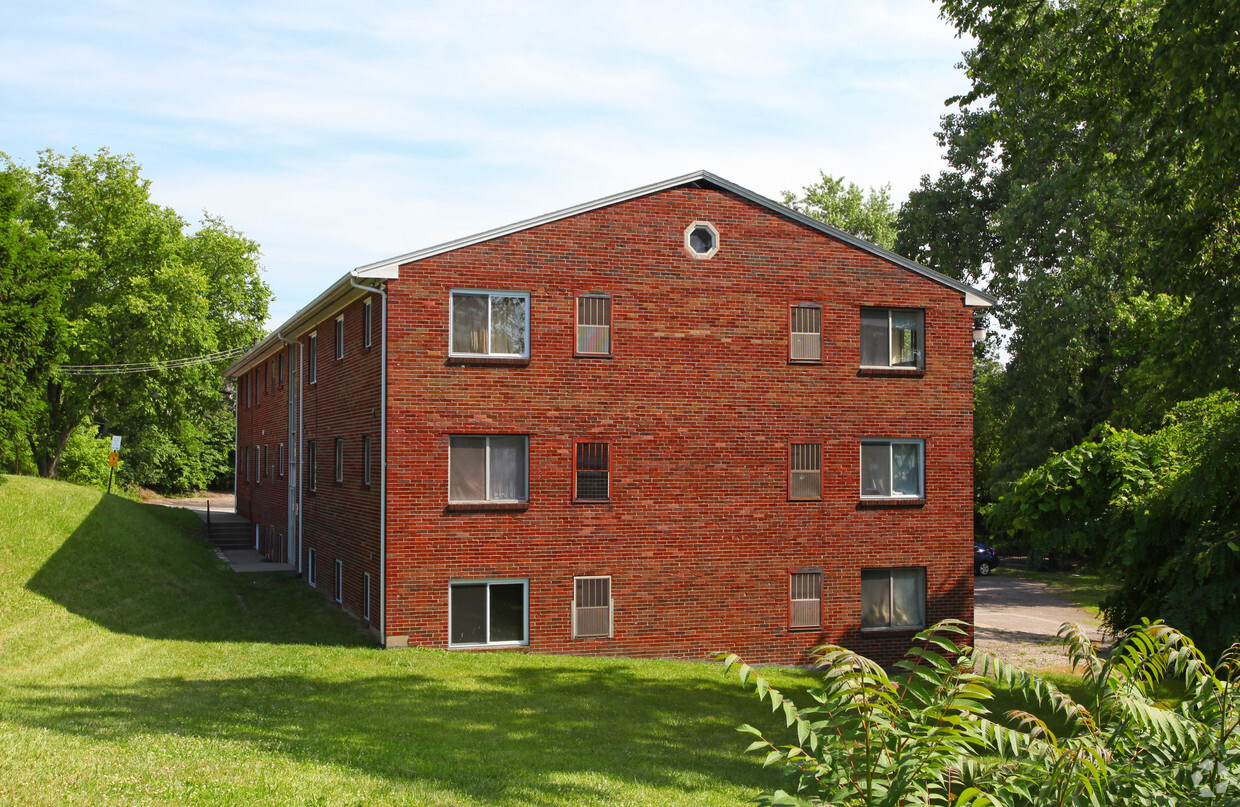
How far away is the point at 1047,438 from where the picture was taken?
4012 cm

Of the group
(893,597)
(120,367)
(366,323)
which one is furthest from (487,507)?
(120,367)

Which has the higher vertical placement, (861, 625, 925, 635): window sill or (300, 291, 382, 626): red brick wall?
(300, 291, 382, 626): red brick wall

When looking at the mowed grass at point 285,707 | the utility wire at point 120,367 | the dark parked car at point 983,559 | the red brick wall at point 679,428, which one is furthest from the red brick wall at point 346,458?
the dark parked car at point 983,559

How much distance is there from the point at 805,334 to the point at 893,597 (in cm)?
624

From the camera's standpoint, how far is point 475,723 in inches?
553

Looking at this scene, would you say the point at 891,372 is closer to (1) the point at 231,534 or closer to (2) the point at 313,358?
(2) the point at 313,358

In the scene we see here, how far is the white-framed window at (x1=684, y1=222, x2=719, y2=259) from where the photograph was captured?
72.0 feet

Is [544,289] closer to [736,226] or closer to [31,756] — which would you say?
[736,226]

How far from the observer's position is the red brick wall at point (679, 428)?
2041 centimetres

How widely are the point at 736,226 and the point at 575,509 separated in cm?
707

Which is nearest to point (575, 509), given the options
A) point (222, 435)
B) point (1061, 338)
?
point (1061, 338)

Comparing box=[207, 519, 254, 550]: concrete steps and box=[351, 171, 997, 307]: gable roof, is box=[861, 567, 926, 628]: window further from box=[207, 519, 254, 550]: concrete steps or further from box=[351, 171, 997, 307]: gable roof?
box=[207, 519, 254, 550]: concrete steps

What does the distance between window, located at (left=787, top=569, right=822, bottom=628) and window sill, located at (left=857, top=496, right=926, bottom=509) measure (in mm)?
1877

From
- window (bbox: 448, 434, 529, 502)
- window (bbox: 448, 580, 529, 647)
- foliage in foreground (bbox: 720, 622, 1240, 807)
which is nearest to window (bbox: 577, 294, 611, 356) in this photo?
window (bbox: 448, 434, 529, 502)
